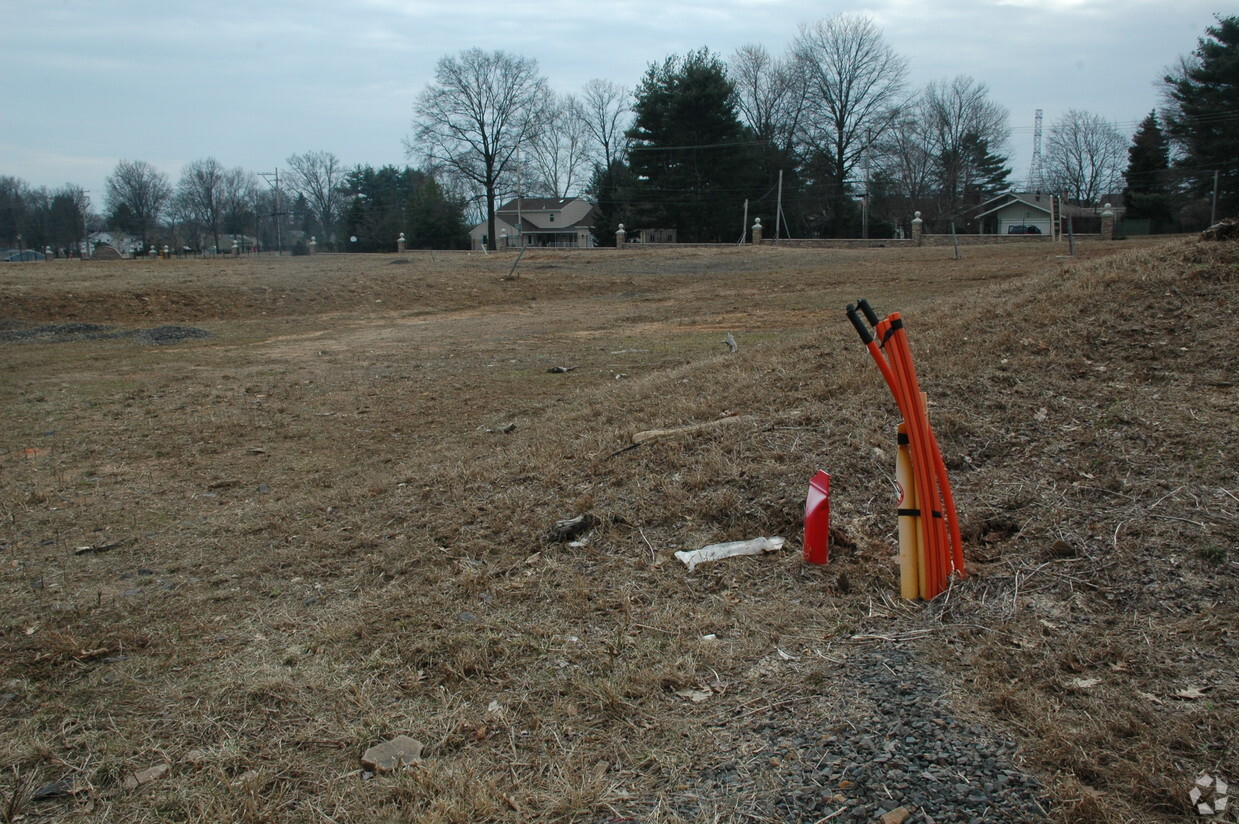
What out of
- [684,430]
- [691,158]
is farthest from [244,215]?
[684,430]

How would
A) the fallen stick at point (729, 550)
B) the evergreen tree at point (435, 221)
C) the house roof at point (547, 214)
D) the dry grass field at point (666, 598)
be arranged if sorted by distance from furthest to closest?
1. the house roof at point (547, 214)
2. the evergreen tree at point (435, 221)
3. the fallen stick at point (729, 550)
4. the dry grass field at point (666, 598)

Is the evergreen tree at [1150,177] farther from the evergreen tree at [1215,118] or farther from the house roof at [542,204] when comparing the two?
the house roof at [542,204]

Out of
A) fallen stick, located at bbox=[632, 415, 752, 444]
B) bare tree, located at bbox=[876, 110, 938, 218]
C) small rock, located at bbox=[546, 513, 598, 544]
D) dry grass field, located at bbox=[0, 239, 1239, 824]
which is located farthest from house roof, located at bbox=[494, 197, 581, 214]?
small rock, located at bbox=[546, 513, 598, 544]

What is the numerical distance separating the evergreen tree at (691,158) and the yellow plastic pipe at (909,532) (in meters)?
46.1

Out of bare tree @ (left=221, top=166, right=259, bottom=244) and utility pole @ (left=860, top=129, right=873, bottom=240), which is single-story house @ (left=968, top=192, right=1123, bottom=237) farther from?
bare tree @ (left=221, top=166, right=259, bottom=244)

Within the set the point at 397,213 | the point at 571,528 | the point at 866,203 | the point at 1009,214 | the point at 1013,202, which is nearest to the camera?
the point at 571,528

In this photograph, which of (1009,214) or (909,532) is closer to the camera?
(909,532)

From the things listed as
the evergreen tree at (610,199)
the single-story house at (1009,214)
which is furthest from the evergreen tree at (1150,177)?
the evergreen tree at (610,199)

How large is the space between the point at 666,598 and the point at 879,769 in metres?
1.38

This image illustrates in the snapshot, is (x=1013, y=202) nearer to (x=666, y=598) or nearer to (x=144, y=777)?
(x=666, y=598)

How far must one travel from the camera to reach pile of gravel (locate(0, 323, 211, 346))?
1562 centimetres

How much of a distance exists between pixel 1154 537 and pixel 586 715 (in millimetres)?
2213

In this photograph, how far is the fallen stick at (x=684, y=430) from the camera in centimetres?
537

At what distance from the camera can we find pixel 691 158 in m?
48.5
